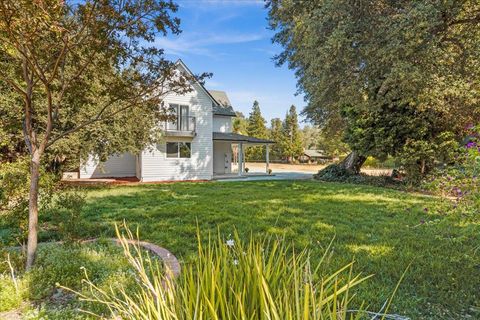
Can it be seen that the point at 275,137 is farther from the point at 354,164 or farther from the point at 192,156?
the point at 192,156

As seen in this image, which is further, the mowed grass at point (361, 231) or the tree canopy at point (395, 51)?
the tree canopy at point (395, 51)

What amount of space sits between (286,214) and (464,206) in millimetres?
4510

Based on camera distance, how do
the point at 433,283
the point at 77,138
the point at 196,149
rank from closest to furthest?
the point at 433,283
the point at 77,138
the point at 196,149

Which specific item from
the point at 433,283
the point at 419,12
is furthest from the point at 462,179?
the point at 419,12

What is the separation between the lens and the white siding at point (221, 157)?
76.2ft

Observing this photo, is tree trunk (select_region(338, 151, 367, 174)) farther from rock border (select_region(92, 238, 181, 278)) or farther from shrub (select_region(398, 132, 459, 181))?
rock border (select_region(92, 238, 181, 278))

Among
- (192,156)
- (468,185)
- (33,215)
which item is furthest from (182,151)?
(468,185)

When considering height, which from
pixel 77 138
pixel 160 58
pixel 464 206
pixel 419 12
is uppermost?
pixel 419 12

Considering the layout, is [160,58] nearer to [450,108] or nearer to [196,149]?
[450,108]

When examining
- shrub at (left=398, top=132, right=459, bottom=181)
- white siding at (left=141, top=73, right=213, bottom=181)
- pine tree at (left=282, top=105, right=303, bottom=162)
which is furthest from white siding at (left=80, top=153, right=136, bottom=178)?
pine tree at (left=282, top=105, right=303, bottom=162)

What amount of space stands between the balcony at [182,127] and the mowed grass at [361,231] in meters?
8.29

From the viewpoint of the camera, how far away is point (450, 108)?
12898 millimetres

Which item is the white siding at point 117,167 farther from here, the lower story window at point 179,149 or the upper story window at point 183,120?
→ the upper story window at point 183,120

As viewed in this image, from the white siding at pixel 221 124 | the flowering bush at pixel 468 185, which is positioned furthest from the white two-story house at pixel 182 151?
the flowering bush at pixel 468 185
